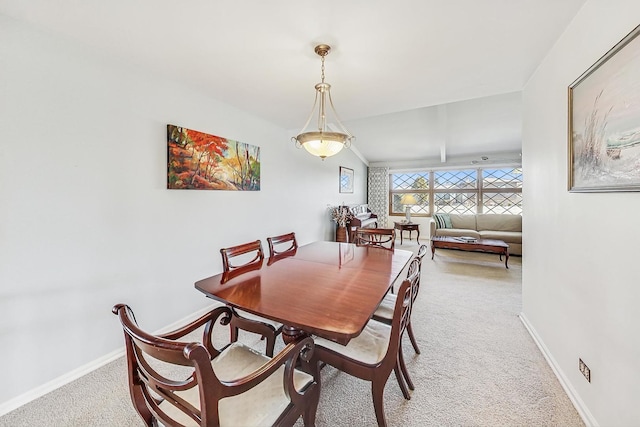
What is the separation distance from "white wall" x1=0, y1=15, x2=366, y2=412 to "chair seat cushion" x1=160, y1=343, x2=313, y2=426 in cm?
129

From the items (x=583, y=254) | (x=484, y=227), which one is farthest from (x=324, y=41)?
(x=484, y=227)

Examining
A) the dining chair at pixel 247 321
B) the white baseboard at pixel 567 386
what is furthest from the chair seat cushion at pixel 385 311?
the white baseboard at pixel 567 386

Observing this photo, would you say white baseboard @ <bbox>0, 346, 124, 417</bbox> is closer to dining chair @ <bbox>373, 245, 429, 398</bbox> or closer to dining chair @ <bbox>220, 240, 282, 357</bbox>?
dining chair @ <bbox>220, 240, 282, 357</bbox>

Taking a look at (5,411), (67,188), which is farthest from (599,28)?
(5,411)

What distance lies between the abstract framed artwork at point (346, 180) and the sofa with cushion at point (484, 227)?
2165 mm

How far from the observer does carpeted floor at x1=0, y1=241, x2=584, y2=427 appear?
1345 mm

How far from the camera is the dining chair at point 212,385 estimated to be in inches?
27.3

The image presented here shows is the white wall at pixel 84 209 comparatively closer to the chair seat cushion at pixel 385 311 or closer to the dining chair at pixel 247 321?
the dining chair at pixel 247 321

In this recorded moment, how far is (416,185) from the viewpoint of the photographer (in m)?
7.35

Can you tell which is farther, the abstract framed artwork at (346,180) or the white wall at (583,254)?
the abstract framed artwork at (346,180)

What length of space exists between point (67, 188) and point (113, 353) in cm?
126

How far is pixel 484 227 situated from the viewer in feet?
18.0

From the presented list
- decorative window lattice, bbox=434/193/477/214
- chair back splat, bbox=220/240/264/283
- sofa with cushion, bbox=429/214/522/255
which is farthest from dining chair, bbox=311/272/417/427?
decorative window lattice, bbox=434/193/477/214

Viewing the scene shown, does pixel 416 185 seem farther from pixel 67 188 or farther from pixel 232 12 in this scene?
pixel 67 188
